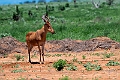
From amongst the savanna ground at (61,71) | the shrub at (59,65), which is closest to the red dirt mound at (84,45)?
the savanna ground at (61,71)

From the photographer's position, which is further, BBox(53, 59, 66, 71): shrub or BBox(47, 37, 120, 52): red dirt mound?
BBox(47, 37, 120, 52): red dirt mound

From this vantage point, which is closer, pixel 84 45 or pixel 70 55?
pixel 70 55

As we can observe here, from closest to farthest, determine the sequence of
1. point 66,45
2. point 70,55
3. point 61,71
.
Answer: point 61,71, point 70,55, point 66,45

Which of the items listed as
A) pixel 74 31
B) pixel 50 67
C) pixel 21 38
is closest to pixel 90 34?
pixel 74 31

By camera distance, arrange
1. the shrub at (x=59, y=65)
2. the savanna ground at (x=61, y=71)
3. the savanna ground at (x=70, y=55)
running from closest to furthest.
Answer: the savanna ground at (x=61, y=71) < the savanna ground at (x=70, y=55) < the shrub at (x=59, y=65)

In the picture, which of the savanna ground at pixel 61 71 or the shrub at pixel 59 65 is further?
the shrub at pixel 59 65

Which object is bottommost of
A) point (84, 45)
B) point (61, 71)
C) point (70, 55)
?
point (70, 55)

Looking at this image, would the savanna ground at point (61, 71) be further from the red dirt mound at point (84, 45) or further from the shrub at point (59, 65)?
the shrub at point (59, 65)

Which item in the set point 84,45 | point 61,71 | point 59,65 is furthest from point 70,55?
point 61,71

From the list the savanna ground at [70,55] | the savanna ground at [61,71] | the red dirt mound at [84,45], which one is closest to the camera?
the savanna ground at [61,71]

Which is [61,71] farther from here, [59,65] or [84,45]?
[84,45]

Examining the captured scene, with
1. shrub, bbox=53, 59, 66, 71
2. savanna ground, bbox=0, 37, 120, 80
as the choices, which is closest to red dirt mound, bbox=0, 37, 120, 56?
savanna ground, bbox=0, 37, 120, 80

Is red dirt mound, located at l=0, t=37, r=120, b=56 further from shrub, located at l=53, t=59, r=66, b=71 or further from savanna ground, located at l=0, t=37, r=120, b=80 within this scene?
shrub, located at l=53, t=59, r=66, b=71

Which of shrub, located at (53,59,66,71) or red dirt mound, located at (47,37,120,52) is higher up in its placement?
shrub, located at (53,59,66,71)
